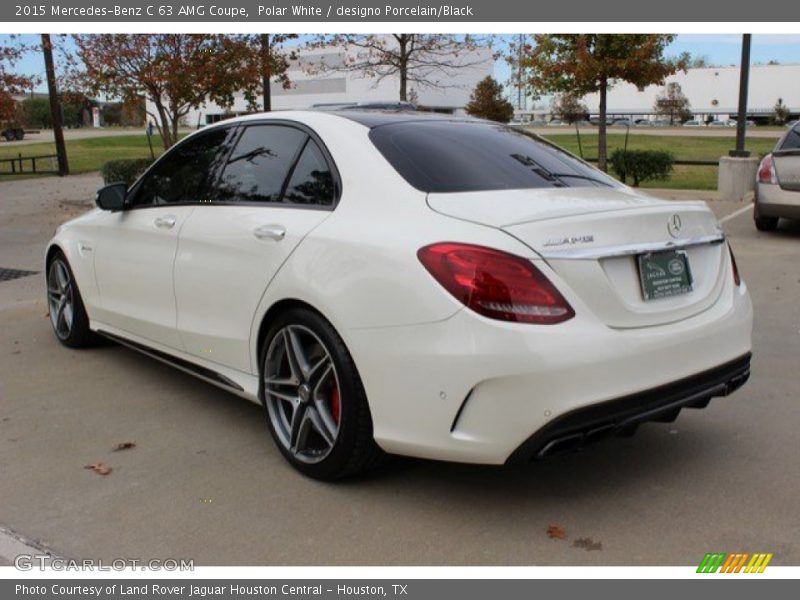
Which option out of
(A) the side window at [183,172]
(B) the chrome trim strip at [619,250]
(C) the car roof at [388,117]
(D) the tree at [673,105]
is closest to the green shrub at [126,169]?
(A) the side window at [183,172]

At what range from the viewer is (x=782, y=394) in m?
5.05

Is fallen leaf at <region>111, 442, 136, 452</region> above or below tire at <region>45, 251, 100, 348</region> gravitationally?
below

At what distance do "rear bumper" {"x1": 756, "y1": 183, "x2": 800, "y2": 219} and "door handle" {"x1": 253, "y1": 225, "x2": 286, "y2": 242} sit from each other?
28.5ft

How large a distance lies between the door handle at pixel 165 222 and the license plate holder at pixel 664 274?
266 centimetres

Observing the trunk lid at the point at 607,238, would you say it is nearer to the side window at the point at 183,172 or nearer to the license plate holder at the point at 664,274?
the license plate holder at the point at 664,274

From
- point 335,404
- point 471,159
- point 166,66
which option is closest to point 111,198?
point 335,404

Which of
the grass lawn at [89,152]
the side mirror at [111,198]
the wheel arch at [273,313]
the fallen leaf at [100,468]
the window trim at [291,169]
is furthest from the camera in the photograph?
the grass lawn at [89,152]

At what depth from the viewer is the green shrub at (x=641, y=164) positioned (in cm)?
1823

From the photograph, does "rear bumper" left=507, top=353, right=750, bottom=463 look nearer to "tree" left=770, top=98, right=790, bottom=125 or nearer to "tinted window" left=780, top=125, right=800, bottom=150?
"tinted window" left=780, top=125, right=800, bottom=150

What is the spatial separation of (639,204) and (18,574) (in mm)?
2885

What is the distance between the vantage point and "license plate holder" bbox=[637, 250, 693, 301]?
346 cm

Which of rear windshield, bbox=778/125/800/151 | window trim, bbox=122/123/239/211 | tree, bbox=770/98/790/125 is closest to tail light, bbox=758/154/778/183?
rear windshield, bbox=778/125/800/151

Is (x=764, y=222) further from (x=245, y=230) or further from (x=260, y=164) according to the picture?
(x=245, y=230)
